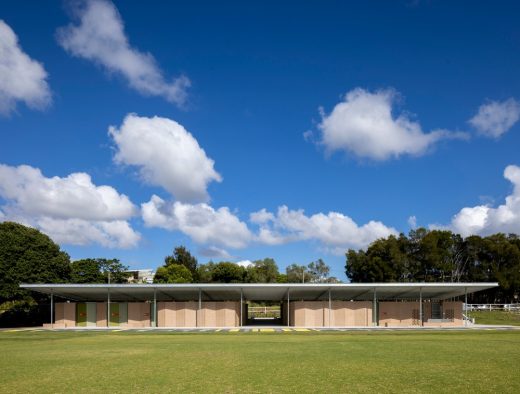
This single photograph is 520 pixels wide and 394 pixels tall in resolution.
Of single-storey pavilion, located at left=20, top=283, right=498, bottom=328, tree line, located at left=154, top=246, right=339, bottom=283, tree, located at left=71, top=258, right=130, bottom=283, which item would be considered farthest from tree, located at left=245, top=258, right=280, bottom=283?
single-storey pavilion, located at left=20, top=283, right=498, bottom=328

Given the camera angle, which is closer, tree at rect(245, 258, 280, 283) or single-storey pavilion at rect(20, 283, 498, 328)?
single-storey pavilion at rect(20, 283, 498, 328)

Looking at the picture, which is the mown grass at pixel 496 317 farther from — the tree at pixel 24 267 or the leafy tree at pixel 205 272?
the leafy tree at pixel 205 272

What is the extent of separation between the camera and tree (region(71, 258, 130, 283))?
6392cm

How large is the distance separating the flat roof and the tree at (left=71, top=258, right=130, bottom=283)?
1522cm

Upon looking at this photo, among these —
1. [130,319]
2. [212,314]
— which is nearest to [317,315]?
[212,314]

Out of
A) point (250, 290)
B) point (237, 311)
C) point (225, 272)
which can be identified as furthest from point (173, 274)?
point (250, 290)

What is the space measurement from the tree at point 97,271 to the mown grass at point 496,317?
4260 centimetres

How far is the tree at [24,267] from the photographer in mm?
47406

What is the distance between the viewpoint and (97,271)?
6588cm

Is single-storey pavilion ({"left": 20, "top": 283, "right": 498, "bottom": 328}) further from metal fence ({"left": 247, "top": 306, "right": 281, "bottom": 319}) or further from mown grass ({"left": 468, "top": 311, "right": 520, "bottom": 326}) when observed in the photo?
metal fence ({"left": 247, "top": 306, "right": 281, "bottom": 319})

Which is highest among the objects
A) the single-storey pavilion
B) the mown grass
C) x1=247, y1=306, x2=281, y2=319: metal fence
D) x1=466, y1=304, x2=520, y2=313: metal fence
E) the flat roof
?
the flat roof

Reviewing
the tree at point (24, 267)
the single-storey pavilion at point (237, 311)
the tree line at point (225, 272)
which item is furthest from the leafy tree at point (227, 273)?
the single-storey pavilion at point (237, 311)

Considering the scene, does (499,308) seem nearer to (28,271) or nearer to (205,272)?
(28,271)

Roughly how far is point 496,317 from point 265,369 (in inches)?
1786
